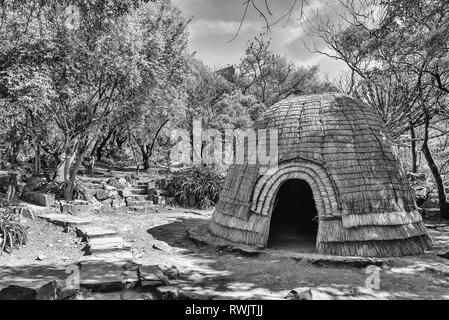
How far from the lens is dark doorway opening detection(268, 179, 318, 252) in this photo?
1087 cm

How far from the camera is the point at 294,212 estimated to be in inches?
466

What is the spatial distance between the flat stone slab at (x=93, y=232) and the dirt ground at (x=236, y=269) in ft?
1.05

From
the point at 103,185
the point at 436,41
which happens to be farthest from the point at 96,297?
the point at 103,185

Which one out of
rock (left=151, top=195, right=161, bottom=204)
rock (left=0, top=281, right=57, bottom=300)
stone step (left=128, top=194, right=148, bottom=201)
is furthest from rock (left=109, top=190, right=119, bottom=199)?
rock (left=0, top=281, right=57, bottom=300)

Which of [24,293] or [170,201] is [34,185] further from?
[24,293]

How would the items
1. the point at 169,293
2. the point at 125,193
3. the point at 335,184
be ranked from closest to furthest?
the point at 169,293, the point at 335,184, the point at 125,193

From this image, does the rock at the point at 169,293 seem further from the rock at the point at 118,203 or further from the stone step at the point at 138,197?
the stone step at the point at 138,197

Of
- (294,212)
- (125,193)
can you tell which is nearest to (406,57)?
(294,212)

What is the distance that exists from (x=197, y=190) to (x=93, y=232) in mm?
7455

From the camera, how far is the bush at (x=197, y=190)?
16828mm

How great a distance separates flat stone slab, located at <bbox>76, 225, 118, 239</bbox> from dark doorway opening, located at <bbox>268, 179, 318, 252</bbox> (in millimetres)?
4796

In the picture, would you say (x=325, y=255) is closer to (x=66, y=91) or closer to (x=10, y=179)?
(x=66, y=91)

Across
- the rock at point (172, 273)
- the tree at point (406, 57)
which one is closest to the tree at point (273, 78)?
the tree at point (406, 57)

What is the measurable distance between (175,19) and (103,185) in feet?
32.5
